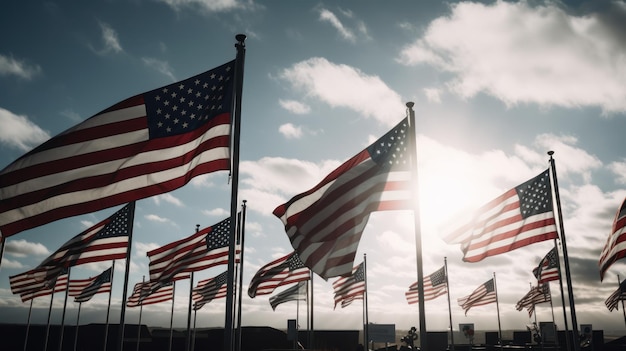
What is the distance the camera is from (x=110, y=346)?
119 feet

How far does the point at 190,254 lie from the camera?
1734cm

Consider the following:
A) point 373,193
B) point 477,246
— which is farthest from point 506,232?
point 373,193

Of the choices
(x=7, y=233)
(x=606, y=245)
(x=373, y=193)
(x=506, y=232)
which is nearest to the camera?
(x=7, y=233)

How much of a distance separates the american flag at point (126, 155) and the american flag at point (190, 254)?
879cm

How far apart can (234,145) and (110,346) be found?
1331 inches

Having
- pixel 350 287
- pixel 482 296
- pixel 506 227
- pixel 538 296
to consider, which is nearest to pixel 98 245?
pixel 506 227

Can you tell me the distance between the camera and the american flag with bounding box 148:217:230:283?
17156mm

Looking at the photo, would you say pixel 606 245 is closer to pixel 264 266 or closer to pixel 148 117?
pixel 264 266

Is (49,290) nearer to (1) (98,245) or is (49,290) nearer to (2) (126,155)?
(1) (98,245)

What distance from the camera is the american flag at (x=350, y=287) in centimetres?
2970

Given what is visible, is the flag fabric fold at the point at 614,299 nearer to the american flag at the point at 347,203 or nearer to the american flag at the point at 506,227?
the american flag at the point at 506,227

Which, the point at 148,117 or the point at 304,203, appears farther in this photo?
the point at 304,203

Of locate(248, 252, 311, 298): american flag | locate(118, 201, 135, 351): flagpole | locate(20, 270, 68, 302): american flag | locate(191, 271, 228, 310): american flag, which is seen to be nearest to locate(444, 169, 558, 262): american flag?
locate(118, 201, 135, 351): flagpole

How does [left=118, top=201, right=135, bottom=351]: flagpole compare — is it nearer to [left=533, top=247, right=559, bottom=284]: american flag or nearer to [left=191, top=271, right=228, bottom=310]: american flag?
[left=191, top=271, right=228, bottom=310]: american flag
